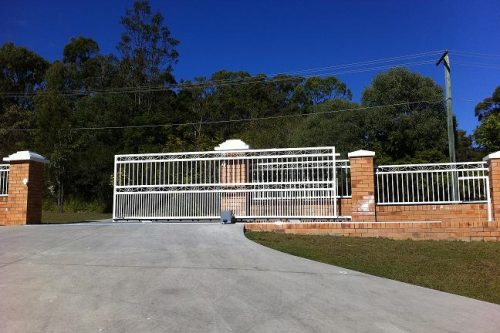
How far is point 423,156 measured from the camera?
2508cm

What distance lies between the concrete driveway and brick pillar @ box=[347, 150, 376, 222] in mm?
3838

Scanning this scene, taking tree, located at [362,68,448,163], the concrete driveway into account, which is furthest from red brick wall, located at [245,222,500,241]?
tree, located at [362,68,448,163]

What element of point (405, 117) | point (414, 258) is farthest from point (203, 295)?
point (405, 117)

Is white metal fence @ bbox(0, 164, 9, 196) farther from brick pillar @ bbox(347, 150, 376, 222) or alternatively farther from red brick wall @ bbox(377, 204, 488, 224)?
red brick wall @ bbox(377, 204, 488, 224)

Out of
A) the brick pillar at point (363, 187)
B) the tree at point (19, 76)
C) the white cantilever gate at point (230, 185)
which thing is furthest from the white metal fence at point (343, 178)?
the tree at point (19, 76)

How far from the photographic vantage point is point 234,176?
12.1 metres

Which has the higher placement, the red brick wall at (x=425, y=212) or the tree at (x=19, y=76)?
the tree at (x=19, y=76)

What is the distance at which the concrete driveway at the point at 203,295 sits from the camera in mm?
4484

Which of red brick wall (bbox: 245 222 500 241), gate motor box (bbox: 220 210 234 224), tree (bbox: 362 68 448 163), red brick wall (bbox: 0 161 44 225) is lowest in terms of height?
red brick wall (bbox: 245 222 500 241)

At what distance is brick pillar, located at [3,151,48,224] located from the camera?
11.8 metres

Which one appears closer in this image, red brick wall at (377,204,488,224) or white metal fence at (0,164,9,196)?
red brick wall at (377,204,488,224)

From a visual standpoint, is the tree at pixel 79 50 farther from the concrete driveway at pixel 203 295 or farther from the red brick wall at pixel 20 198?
the concrete driveway at pixel 203 295

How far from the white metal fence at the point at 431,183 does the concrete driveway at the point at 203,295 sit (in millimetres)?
5215

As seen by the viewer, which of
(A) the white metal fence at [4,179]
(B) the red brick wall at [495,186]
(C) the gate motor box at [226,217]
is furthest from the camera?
(A) the white metal fence at [4,179]
